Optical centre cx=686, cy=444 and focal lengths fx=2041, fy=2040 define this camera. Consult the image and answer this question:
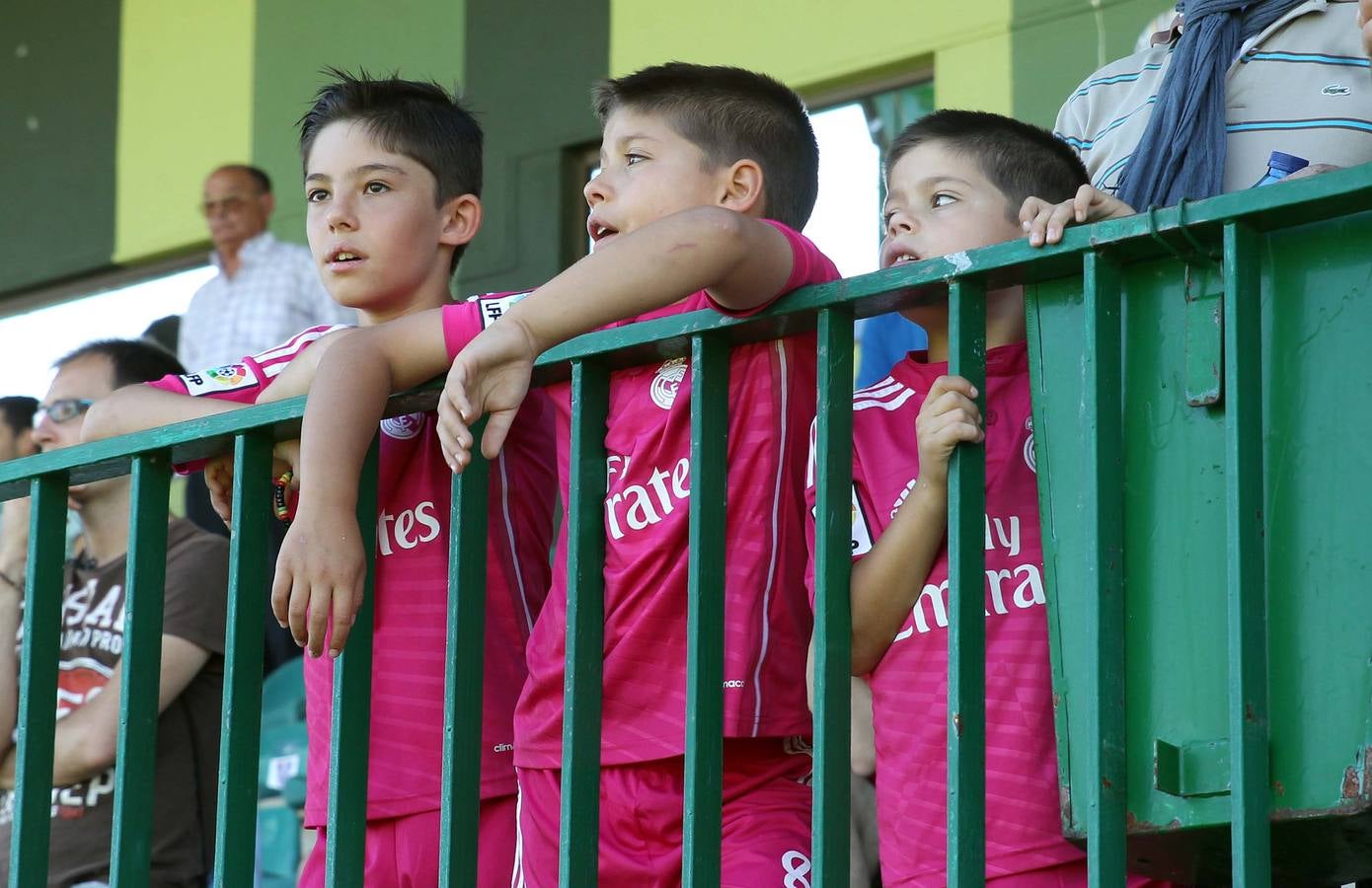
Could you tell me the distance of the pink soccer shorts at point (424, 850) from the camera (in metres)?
3.01

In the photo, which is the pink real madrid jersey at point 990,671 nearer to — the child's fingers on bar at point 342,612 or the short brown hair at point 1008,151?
the short brown hair at point 1008,151

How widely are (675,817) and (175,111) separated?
551cm

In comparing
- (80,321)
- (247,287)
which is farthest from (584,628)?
(80,321)

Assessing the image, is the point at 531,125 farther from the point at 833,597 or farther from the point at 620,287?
the point at 833,597

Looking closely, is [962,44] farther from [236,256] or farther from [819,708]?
[819,708]

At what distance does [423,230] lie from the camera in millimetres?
3465

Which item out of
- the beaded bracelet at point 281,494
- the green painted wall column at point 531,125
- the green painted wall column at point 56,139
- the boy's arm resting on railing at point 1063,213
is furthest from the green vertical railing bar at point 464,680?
the green painted wall column at point 56,139

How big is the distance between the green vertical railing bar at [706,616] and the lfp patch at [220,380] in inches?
38.3

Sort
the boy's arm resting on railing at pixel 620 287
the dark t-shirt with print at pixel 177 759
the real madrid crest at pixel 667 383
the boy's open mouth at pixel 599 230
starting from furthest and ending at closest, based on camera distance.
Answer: the dark t-shirt with print at pixel 177 759 < the boy's open mouth at pixel 599 230 < the real madrid crest at pixel 667 383 < the boy's arm resting on railing at pixel 620 287

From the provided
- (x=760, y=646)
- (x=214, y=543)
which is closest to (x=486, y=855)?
(x=760, y=646)

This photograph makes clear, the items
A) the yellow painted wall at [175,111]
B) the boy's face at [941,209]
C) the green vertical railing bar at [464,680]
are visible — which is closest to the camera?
the green vertical railing bar at [464,680]

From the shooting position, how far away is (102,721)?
390cm

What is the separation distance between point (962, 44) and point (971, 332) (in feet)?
11.4

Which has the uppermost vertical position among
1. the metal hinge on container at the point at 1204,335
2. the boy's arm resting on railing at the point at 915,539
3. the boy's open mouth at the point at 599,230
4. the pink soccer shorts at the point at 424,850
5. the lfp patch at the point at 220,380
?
the boy's open mouth at the point at 599,230
